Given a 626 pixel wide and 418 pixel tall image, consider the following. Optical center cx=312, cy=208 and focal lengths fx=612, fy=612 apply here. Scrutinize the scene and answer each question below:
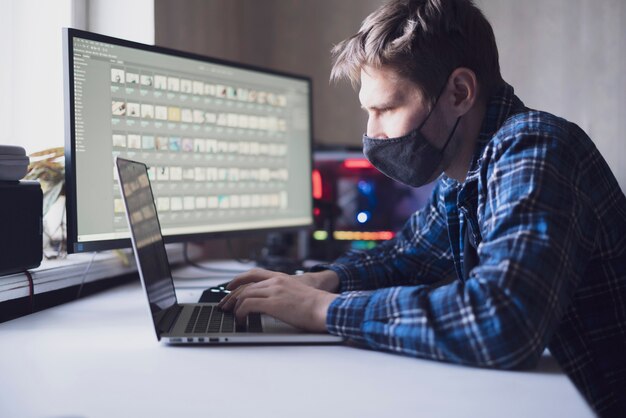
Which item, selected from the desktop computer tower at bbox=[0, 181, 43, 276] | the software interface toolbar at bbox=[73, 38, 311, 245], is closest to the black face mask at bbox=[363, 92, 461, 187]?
the software interface toolbar at bbox=[73, 38, 311, 245]

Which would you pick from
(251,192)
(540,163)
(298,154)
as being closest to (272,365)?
(540,163)

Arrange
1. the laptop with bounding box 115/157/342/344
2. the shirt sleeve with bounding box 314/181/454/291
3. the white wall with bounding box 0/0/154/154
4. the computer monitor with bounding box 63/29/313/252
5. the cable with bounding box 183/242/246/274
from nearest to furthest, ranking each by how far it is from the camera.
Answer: the laptop with bounding box 115/157/342/344
the computer monitor with bounding box 63/29/313/252
the shirt sleeve with bounding box 314/181/454/291
the white wall with bounding box 0/0/154/154
the cable with bounding box 183/242/246/274

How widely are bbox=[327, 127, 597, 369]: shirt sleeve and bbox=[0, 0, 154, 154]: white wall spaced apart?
1019mm

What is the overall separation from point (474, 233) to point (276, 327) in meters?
0.38

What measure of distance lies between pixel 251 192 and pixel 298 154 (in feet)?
0.68

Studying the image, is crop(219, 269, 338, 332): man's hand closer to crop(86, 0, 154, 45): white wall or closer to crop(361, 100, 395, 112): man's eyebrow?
crop(361, 100, 395, 112): man's eyebrow

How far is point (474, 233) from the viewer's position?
1042mm

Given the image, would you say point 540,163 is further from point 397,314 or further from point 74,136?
point 74,136

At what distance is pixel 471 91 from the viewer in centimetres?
104

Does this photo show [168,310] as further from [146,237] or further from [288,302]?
[288,302]

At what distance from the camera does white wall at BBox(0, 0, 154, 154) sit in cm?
148

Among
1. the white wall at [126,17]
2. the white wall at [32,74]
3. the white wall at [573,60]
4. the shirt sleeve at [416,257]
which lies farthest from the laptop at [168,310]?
the white wall at [573,60]

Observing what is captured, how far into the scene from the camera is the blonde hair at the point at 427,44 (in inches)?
39.8

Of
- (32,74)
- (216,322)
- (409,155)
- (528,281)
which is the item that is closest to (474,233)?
(409,155)
